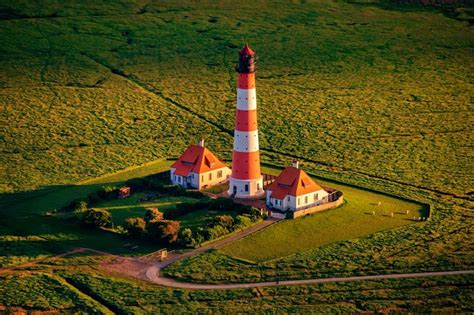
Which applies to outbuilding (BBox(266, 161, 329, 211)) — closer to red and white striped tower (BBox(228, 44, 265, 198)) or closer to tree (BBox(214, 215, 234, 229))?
red and white striped tower (BBox(228, 44, 265, 198))

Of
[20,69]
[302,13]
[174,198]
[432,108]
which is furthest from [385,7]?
[174,198]

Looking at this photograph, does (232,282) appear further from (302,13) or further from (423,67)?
(302,13)

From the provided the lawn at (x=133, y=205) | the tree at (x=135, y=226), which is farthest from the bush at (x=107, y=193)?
the tree at (x=135, y=226)

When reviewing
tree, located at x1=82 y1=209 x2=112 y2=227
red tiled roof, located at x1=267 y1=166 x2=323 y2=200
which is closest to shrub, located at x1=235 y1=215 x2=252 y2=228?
Answer: red tiled roof, located at x1=267 y1=166 x2=323 y2=200

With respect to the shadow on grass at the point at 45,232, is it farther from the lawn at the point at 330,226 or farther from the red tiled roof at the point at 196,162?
the red tiled roof at the point at 196,162

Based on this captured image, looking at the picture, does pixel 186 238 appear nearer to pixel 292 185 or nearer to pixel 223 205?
pixel 223 205

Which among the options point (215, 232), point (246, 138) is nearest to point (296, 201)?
point (246, 138)
